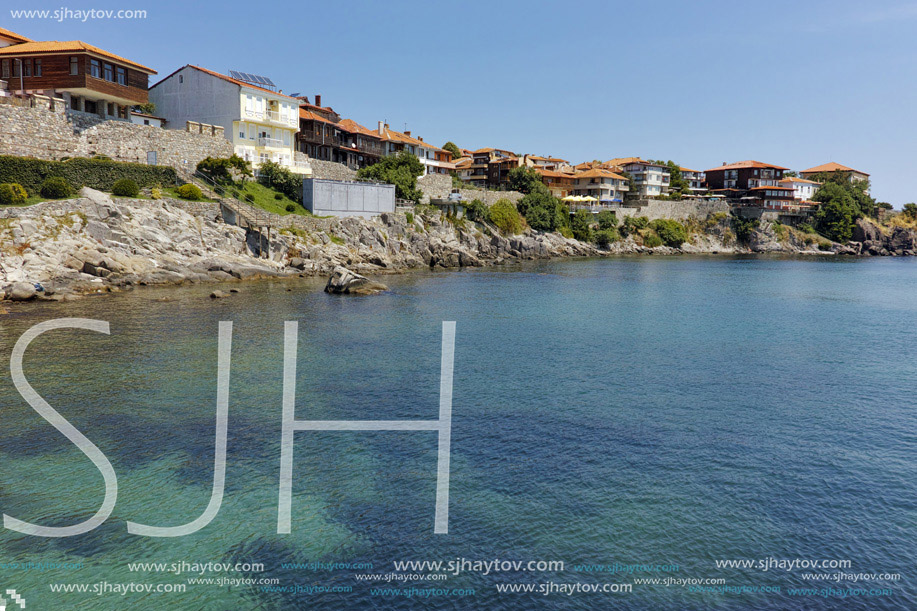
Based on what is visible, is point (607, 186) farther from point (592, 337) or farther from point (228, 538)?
point (228, 538)

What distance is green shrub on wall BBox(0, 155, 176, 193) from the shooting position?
47.3m

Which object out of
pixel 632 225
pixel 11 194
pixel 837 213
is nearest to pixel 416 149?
pixel 632 225

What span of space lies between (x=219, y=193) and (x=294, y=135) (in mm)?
22474

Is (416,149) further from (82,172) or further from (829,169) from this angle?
(829,169)

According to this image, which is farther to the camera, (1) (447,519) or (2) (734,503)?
(2) (734,503)

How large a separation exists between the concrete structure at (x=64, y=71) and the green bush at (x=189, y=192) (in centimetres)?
1244

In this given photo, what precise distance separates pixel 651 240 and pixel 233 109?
284 ft

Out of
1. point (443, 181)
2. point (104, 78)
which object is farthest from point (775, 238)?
point (104, 78)

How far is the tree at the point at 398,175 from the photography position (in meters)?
79.6

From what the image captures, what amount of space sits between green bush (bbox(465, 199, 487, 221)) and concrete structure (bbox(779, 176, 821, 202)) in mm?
92867

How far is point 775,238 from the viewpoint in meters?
134

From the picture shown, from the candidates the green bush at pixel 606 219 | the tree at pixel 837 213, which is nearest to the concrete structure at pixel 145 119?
the green bush at pixel 606 219

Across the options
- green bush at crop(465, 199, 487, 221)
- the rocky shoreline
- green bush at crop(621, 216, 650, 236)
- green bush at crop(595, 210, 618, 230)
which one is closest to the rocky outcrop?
green bush at crop(621, 216, 650, 236)

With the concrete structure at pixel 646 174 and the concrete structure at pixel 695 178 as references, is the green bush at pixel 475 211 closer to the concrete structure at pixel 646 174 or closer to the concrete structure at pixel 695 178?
the concrete structure at pixel 646 174
